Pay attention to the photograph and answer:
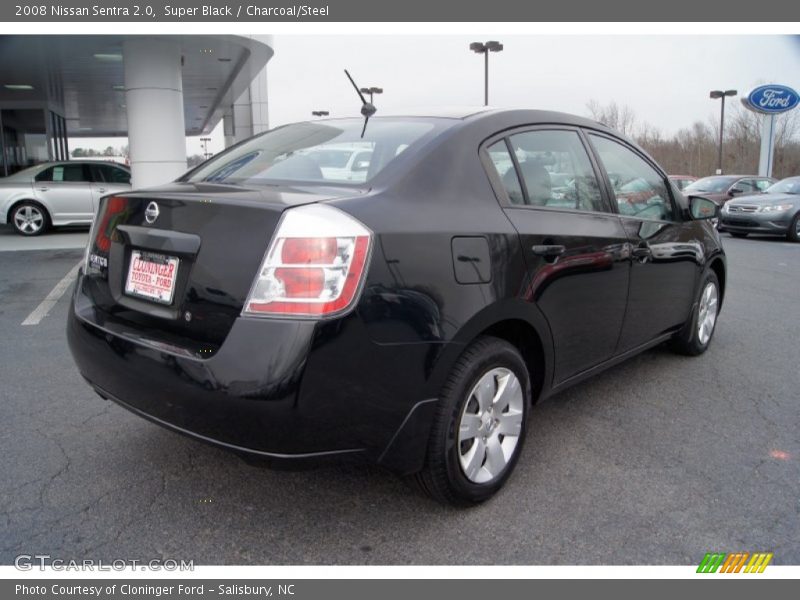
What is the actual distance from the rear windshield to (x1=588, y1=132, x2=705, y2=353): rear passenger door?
4.24 feet

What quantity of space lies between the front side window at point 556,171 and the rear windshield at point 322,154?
1.70ft

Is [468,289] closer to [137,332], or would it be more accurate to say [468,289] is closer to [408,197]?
[408,197]

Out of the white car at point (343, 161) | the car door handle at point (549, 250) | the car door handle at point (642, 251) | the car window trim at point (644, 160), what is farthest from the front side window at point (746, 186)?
the white car at point (343, 161)

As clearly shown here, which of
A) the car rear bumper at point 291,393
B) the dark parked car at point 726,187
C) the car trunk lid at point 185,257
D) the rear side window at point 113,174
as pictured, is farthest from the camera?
the dark parked car at point 726,187

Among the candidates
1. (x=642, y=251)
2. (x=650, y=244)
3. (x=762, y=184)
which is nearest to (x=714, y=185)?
(x=762, y=184)

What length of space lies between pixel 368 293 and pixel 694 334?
11.0 ft

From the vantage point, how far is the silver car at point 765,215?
14.2 meters

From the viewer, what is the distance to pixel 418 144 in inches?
108

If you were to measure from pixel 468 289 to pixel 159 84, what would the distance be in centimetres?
1099

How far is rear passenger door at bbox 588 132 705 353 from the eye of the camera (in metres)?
3.70

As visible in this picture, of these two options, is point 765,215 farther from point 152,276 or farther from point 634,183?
point 152,276

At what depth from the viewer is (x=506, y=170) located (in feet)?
9.76

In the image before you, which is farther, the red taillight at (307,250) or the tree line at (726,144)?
the tree line at (726,144)

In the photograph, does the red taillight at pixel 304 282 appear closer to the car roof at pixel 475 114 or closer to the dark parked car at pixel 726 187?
the car roof at pixel 475 114
